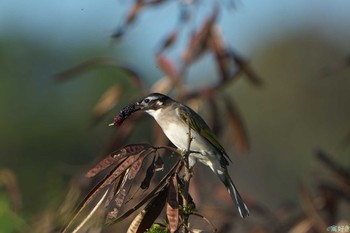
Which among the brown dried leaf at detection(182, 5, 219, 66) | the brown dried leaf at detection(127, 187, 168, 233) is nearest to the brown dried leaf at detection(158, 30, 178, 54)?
the brown dried leaf at detection(182, 5, 219, 66)

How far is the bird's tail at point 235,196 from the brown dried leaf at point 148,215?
3.28 ft

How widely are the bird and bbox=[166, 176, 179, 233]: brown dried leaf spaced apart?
1.09m

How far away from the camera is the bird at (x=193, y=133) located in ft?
11.7

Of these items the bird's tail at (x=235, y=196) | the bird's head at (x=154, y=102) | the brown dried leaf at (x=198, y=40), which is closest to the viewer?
the bird's tail at (x=235, y=196)

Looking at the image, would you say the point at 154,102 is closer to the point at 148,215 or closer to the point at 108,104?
the point at 108,104

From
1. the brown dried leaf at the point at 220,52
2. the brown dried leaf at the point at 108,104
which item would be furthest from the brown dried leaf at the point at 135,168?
the brown dried leaf at the point at 108,104

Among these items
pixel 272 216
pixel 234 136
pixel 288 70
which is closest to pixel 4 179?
pixel 234 136

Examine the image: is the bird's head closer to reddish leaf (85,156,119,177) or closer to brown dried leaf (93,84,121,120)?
brown dried leaf (93,84,121,120)

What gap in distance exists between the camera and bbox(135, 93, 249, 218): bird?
3.55 m

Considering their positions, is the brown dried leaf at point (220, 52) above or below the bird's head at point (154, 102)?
below

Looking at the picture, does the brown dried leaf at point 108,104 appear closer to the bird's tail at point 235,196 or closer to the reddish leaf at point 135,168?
the bird's tail at point 235,196

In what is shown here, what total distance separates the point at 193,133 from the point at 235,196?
0.26m

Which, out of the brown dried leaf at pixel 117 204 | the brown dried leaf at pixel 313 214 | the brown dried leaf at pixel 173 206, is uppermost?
the brown dried leaf at pixel 117 204

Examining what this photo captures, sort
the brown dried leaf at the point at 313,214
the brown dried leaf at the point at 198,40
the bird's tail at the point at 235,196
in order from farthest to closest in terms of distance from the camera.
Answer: the brown dried leaf at the point at 198,40 < the brown dried leaf at the point at 313,214 < the bird's tail at the point at 235,196
